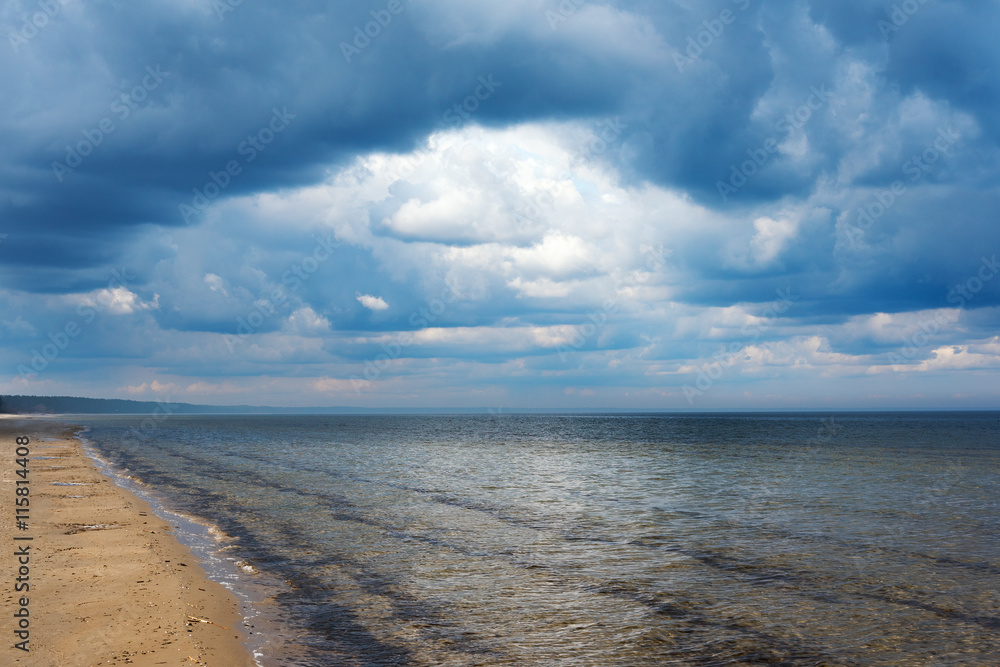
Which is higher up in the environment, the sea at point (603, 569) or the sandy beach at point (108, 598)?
the sandy beach at point (108, 598)

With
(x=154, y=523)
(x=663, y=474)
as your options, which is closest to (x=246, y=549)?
(x=154, y=523)

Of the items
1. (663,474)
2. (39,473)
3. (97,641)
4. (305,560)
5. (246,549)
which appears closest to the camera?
(97,641)

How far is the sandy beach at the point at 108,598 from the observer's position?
452 inches

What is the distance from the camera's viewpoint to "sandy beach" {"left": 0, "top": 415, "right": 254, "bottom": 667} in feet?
37.7

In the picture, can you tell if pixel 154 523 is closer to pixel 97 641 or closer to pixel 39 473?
pixel 97 641

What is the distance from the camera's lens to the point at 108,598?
14.5m

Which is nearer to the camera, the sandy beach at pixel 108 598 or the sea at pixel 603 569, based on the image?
the sandy beach at pixel 108 598

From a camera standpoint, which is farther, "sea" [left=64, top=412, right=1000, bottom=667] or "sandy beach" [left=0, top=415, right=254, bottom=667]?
"sea" [left=64, top=412, right=1000, bottom=667]

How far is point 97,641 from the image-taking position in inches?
465

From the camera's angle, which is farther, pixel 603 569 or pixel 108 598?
pixel 603 569

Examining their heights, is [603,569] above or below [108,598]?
Answer: below

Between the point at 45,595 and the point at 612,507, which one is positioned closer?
the point at 45,595

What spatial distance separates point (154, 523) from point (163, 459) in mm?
42908

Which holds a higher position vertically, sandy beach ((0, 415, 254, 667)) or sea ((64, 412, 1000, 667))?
sandy beach ((0, 415, 254, 667))
